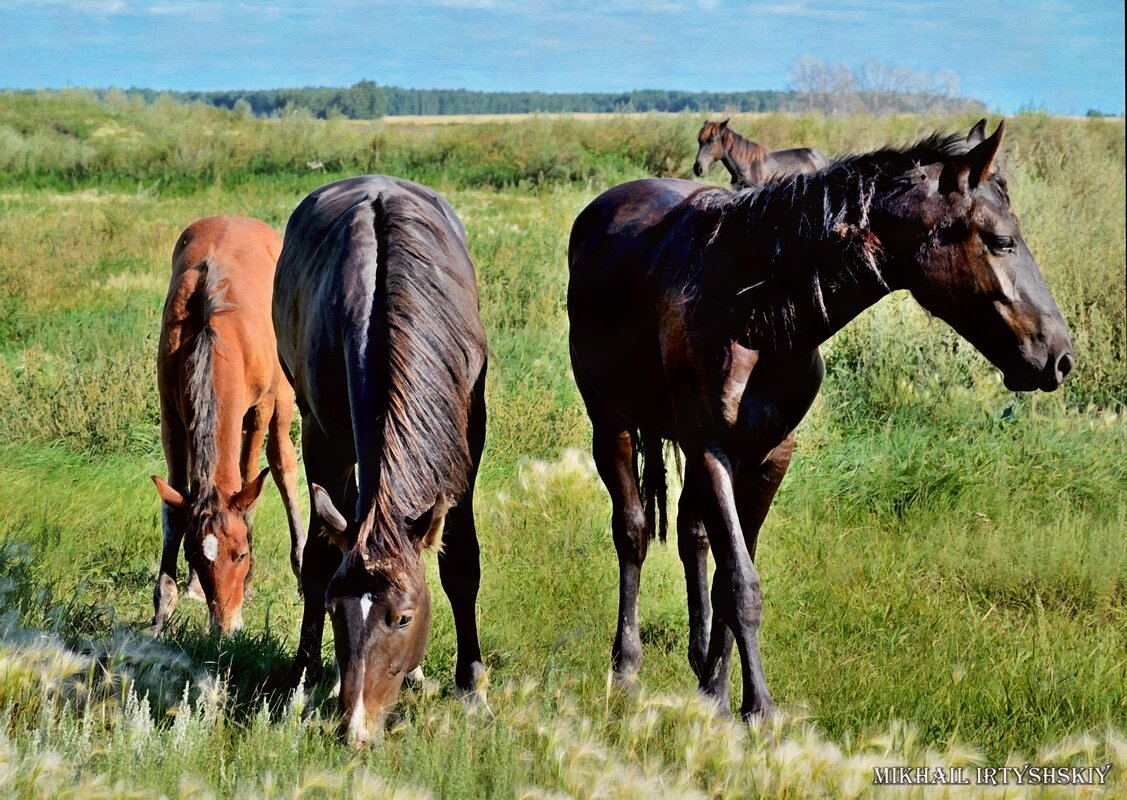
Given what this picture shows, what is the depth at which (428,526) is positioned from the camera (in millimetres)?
3848

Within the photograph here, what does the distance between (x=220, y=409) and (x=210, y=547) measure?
0.94 metres

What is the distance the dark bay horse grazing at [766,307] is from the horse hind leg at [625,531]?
0.14 feet

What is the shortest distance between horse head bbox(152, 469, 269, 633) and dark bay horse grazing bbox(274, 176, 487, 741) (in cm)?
64

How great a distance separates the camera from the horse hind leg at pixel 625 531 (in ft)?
17.5

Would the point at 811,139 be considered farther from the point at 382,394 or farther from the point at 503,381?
the point at 382,394

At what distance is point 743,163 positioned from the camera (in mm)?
16531

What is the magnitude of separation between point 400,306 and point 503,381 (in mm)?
4659

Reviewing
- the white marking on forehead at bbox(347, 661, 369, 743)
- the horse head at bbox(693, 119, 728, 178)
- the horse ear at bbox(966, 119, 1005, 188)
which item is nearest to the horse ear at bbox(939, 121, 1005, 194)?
the horse ear at bbox(966, 119, 1005, 188)

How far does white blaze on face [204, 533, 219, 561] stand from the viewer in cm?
535

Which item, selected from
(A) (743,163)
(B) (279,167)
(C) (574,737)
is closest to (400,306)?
(C) (574,737)

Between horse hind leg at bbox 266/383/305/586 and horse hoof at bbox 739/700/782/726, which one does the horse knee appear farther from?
horse hind leg at bbox 266/383/305/586

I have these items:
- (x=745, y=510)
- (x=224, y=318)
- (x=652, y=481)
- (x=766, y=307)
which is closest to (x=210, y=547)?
(x=224, y=318)

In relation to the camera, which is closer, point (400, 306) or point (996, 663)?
point (400, 306)

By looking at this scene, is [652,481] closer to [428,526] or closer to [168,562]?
[428,526]
